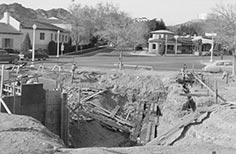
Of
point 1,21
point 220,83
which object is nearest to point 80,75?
point 220,83

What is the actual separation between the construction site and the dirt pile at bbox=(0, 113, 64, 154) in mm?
25

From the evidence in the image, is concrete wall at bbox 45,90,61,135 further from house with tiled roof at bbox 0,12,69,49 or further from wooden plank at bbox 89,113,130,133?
house with tiled roof at bbox 0,12,69,49

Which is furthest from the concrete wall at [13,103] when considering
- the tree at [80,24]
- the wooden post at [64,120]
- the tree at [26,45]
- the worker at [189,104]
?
the tree at [80,24]

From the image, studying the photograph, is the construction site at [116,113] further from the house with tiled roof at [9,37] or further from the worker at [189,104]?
the house with tiled roof at [9,37]

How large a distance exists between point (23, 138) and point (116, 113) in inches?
627

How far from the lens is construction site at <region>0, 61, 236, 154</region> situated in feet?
41.1

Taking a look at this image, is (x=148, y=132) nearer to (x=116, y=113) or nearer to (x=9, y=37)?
(x=116, y=113)

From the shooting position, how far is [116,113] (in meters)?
27.7

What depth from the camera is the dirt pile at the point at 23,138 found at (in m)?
11.1

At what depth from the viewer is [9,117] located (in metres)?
15.0

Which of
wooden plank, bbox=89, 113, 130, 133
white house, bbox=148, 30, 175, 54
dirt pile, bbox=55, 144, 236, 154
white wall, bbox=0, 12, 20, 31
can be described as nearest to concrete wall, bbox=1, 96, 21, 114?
wooden plank, bbox=89, 113, 130, 133

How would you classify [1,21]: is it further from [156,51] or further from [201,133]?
[201,133]

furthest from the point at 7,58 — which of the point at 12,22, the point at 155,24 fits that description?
the point at 155,24

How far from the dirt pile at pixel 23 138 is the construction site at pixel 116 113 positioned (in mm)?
25
